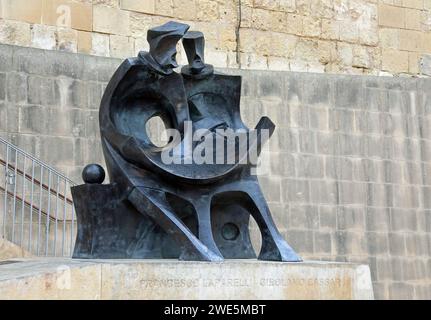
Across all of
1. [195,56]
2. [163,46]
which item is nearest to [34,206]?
[195,56]

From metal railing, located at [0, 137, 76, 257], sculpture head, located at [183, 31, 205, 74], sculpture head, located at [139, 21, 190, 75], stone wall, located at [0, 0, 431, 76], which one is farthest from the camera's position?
stone wall, located at [0, 0, 431, 76]

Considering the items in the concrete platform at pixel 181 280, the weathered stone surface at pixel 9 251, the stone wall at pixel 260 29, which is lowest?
the concrete platform at pixel 181 280

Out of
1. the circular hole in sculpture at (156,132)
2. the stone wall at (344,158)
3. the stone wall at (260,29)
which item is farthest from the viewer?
the stone wall at (344,158)

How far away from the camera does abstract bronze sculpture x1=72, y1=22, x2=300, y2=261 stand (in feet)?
19.8

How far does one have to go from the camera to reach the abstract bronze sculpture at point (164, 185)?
19.8 feet

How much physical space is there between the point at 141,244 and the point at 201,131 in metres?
0.95

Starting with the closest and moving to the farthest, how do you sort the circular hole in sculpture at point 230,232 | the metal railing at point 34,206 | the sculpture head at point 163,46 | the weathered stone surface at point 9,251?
the sculpture head at point 163,46 → the circular hole in sculpture at point 230,232 → the weathered stone surface at point 9,251 → the metal railing at point 34,206

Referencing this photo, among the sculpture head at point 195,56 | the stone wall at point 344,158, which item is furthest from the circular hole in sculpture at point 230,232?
the stone wall at point 344,158

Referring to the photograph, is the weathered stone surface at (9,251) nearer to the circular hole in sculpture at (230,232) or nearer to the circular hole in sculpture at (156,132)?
the circular hole in sculpture at (156,132)

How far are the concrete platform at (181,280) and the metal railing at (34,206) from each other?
11.7ft

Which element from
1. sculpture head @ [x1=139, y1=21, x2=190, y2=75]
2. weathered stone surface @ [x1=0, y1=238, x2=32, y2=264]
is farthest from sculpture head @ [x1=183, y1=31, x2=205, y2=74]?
weathered stone surface @ [x1=0, y1=238, x2=32, y2=264]

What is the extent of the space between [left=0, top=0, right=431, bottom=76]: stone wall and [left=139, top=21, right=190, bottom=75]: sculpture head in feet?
14.9

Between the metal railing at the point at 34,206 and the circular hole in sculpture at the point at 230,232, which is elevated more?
the metal railing at the point at 34,206

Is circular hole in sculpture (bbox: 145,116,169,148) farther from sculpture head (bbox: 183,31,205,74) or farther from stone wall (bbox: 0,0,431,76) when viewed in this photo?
sculpture head (bbox: 183,31,205,74)
